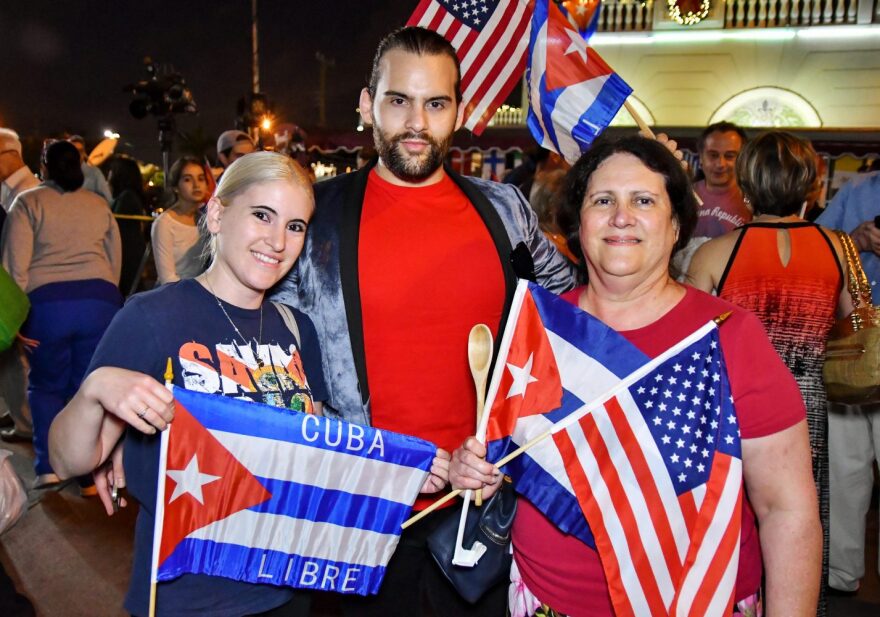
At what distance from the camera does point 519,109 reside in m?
26.0

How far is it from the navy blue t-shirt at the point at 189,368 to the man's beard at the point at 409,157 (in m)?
0.97

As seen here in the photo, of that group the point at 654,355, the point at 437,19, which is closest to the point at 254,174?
the point at 654,355

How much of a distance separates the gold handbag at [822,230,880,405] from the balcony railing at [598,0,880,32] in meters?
19.9

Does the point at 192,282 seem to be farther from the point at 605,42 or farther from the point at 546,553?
the point at 605,42

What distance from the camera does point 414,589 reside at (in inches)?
112

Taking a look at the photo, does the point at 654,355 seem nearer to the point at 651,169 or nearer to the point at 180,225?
the point at 651,169

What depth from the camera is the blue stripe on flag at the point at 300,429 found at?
6.59ft

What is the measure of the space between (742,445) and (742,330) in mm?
320

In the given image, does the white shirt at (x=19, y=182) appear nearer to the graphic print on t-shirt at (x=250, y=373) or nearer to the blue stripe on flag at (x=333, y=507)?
the graphic print on t-shirt at (x=250, y=373)

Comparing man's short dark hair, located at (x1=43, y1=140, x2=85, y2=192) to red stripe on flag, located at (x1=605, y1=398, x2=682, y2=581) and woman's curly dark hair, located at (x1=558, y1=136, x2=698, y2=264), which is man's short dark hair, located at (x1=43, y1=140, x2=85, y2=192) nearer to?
woman's curly dark hair, located at (x1=558, y1=136, x2=698, y2=264)

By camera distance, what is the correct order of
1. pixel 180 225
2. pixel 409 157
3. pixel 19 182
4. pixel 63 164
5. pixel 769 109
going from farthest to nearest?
1. pixel 769 109
2. pixel 19 182
3. pixel 180 225
4. pixel 63 164
5. pixel 409 157

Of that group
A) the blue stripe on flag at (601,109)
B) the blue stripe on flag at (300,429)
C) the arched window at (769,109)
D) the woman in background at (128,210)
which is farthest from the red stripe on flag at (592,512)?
the arched window at (769,109)

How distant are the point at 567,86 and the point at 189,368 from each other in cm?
251

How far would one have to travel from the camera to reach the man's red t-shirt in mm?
2828
